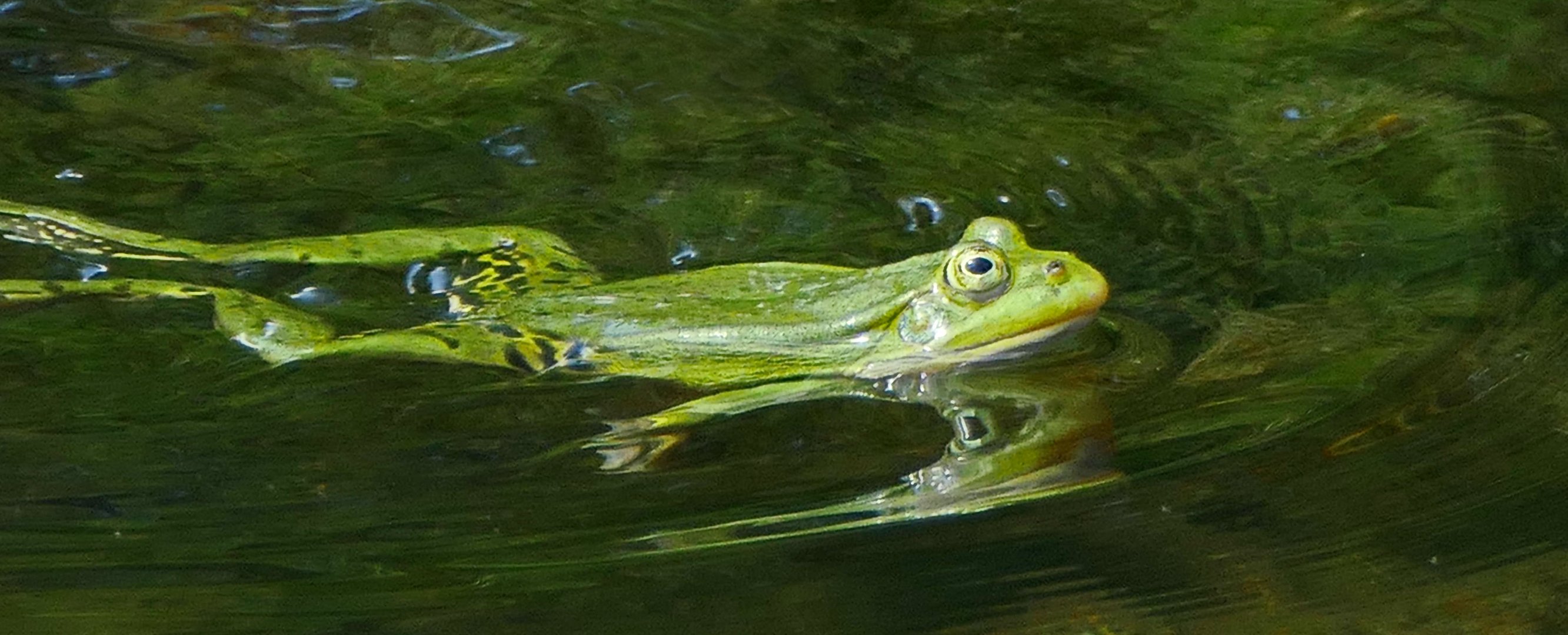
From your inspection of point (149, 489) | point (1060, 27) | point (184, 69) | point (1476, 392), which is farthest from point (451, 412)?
point (1060, 27)

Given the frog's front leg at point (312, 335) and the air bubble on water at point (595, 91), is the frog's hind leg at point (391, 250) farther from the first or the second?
the air bubble on water at point (595, 91)

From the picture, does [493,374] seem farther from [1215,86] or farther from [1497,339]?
[1215,86]

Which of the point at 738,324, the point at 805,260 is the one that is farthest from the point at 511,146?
the point at 738,324

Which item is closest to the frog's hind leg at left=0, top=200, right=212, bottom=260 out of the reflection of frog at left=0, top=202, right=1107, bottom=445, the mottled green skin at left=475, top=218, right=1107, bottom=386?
the reflection of frog at left=0, top=202, right=1107, bottom=445

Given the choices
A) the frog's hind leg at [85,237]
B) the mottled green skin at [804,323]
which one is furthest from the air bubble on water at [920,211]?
the frog's hind leg at [85,237]

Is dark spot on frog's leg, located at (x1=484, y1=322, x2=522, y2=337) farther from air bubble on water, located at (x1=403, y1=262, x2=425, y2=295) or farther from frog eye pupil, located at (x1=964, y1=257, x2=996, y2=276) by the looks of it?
frog eye pupil, located at (x1=964, y1=257, x2=996, y2=276)

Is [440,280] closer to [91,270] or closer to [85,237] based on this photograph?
[91,270]
